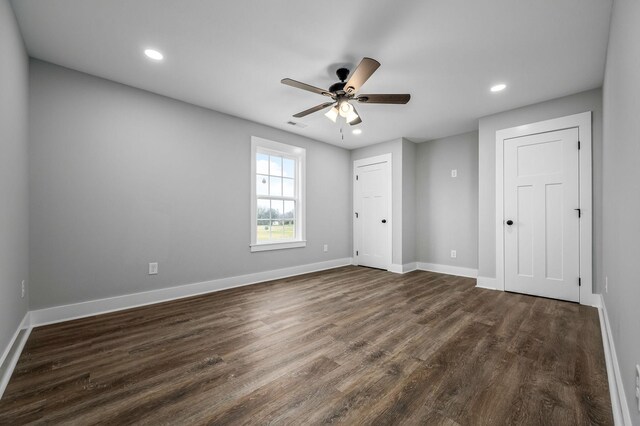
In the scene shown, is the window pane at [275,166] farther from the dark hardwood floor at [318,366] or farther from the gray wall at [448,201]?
the gray wall at [448,201]

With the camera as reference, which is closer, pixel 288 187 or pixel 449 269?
pixel 288 187

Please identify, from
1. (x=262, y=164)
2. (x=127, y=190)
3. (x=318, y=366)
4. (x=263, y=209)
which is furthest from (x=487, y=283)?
(x=127, y=190)

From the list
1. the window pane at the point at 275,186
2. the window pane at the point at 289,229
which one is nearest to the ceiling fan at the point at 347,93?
the window pane at the point at 275,186

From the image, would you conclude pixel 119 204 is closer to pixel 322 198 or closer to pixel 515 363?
pixel 322 198

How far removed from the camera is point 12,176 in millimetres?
1922

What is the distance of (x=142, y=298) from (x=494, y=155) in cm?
487

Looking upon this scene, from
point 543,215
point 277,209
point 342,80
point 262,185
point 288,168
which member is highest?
point 342,80

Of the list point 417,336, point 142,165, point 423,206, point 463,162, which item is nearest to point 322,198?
point 423,206

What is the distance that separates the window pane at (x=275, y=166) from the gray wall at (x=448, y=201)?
2.72 m

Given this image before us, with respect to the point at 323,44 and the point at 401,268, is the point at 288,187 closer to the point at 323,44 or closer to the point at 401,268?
the point at 401,268

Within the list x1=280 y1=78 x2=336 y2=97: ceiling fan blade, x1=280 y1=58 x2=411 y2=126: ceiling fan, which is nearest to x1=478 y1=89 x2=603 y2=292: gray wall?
x1=280 y1=58 x2=411 y2=126: ceiling fan

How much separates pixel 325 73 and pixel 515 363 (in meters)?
2.92

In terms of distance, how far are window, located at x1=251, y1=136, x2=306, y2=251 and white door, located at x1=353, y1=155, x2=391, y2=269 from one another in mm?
1369

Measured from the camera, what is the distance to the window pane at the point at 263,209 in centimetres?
422
